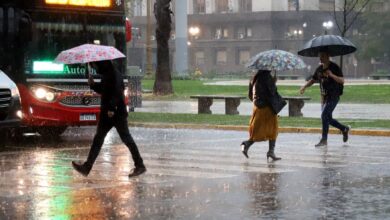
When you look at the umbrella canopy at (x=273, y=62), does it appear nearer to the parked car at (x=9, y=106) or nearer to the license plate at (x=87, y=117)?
the parked car at (x=9, y=106)

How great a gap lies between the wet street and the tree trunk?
21812 millimetres

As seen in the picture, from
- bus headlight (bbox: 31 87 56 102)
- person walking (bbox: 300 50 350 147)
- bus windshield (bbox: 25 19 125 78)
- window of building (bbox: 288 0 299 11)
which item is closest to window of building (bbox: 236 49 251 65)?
window of building (bbox: 288 0 299 11)

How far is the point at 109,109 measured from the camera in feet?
45.0

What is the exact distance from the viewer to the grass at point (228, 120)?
23.9 m

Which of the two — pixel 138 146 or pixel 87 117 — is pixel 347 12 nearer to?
pixel 87 117

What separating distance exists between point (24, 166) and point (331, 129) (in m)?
9.43

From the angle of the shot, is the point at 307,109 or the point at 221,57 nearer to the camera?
the point at 307,109

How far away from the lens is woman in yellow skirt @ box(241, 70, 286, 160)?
53.3 feet

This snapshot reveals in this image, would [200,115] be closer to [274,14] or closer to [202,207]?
[202,207]

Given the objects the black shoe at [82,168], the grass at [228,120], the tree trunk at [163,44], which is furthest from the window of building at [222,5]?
the black shoe at [82,168]

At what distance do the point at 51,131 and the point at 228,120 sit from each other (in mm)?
5559

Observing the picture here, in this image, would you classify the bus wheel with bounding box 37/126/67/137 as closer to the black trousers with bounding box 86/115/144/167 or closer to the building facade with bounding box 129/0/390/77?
the black trousers with bounding box 86/115/144/167

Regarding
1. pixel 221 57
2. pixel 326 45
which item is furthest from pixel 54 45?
pixel 221 57

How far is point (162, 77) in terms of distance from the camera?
4275 cm
